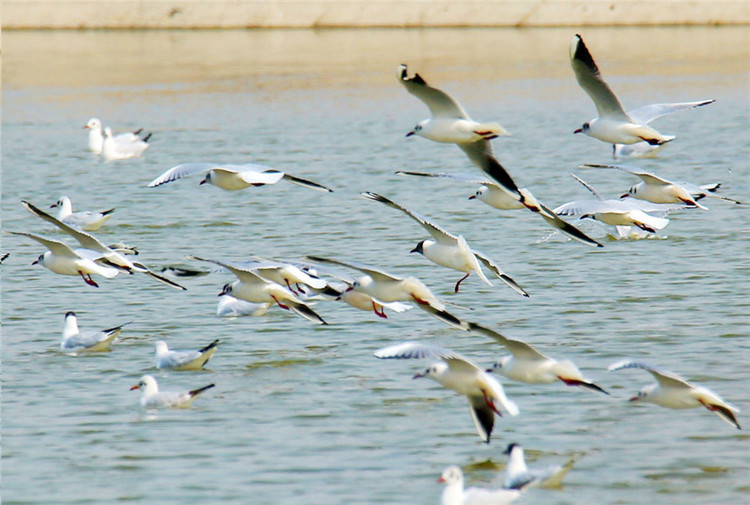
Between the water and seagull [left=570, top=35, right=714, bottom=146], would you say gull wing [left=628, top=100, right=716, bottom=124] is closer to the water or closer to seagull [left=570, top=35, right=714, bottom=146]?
seagull [left=570, top=35, right=714, bottom=146]

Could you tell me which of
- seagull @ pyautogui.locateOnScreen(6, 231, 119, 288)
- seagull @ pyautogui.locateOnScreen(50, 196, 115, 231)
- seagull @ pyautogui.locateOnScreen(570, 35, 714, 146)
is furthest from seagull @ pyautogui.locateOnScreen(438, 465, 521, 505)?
seagull @ pyautogui.locateOnScreen(50, 196, 115, 231)

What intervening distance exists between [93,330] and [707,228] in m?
8.91

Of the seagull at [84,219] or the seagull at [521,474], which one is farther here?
the seagull at [84,219]

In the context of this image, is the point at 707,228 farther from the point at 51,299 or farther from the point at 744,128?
the point at 744,128

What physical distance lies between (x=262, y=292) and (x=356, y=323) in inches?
73.6

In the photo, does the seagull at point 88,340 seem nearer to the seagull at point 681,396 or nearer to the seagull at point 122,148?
the seagull at point 681,396

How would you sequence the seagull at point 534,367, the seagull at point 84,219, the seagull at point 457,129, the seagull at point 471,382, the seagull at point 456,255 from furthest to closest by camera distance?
the seagull at point 84,219
the seagull at point 456,255
the seagull at point 457,129
the seagull at point 534,367
the seagull at point 471,382

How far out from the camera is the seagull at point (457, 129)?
39.7 ft

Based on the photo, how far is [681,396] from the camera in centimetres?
995

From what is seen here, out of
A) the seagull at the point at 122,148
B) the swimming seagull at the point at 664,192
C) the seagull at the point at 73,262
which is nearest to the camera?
the seagull at the point at 73,262

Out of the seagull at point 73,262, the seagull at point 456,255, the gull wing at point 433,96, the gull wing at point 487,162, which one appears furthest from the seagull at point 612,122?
the seagull at point 73,262

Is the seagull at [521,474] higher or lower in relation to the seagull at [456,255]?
lower

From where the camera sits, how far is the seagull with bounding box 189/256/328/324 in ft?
42.1

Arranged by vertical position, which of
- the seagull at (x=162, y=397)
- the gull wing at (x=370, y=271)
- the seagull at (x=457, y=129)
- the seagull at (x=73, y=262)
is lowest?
the seagull at (x=162, y=397)
